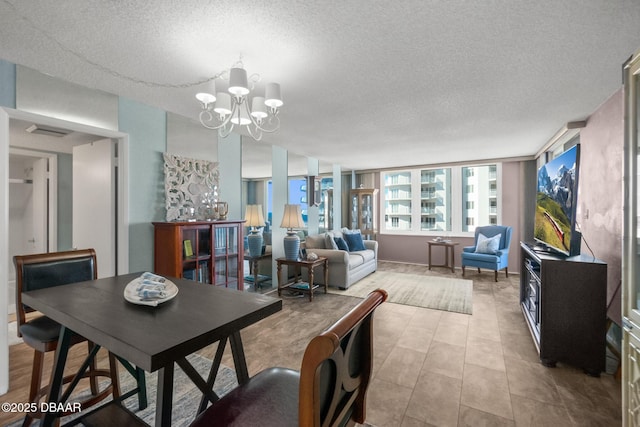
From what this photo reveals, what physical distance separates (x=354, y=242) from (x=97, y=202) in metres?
4.04

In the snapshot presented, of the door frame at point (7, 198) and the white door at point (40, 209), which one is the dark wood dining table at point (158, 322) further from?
the white door at point (40, 209)

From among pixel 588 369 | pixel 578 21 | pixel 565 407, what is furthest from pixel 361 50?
pixel 588 369

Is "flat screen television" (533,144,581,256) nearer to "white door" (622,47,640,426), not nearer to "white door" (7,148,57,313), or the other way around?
"white door" (622,47,640,426)

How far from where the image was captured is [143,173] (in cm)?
281

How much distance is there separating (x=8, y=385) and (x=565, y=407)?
379 centimetres

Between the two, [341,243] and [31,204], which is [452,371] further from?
[31,204]

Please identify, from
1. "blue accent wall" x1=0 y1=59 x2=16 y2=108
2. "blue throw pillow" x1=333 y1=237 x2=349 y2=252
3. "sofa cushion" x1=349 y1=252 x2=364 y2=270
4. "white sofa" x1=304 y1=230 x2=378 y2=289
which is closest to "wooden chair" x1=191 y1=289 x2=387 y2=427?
"blue accent wall" x1=0 y1=59 x2=16 y2=108

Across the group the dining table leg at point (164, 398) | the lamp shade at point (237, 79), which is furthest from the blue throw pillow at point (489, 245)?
the dining table leg at point (164, 398)

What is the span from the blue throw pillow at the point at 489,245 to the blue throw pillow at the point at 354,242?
216cm

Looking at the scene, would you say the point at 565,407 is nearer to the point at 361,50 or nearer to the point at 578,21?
the point at 578,21

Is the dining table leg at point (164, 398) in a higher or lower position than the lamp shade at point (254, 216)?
lower

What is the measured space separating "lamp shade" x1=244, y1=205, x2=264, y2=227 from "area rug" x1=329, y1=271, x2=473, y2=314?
1634 mm

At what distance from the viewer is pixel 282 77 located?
2.24m

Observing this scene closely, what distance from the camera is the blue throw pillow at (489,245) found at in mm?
5109
